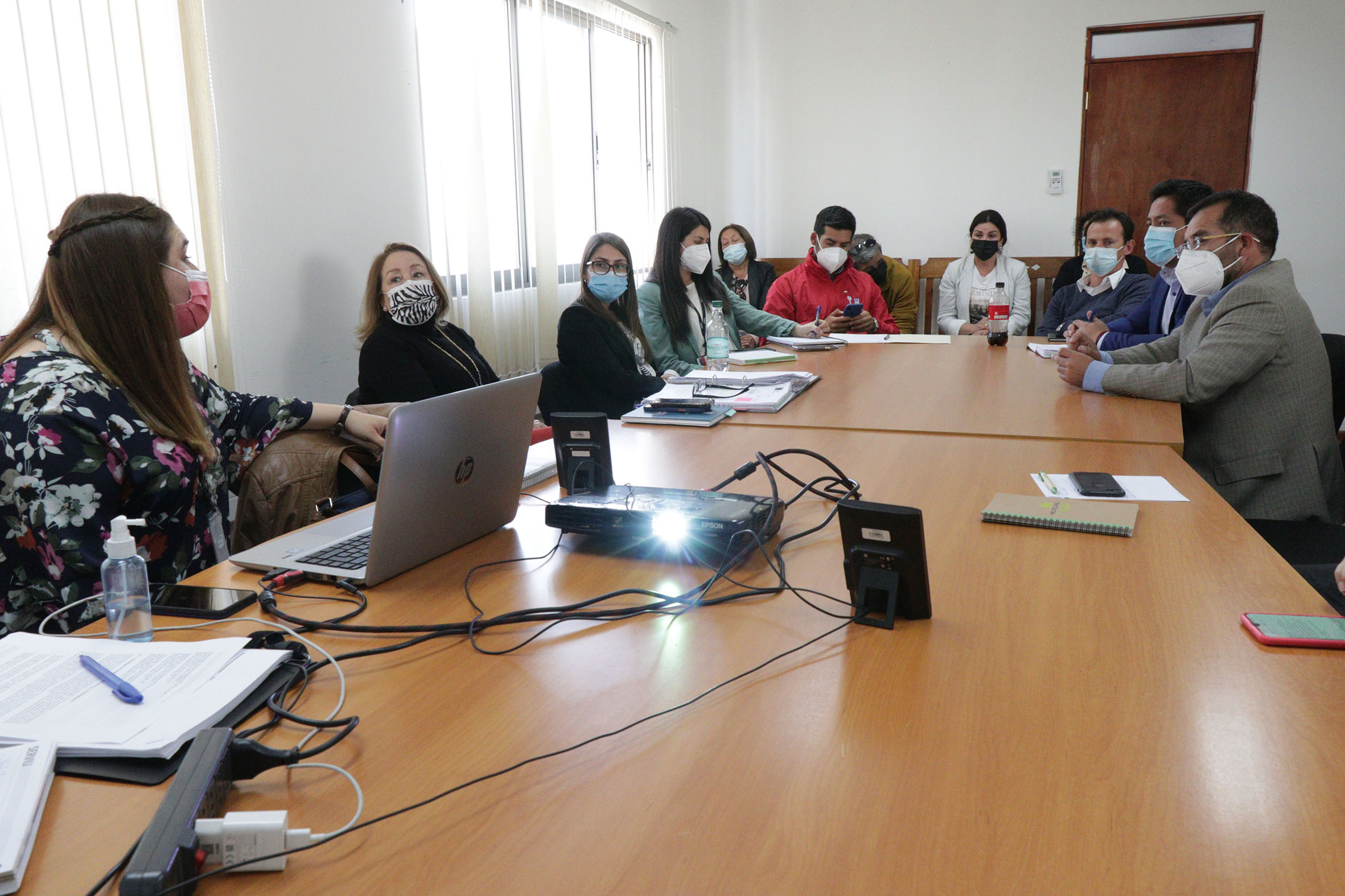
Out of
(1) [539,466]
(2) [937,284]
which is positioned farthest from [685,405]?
(2) [937,284]

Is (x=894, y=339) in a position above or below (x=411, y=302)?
below

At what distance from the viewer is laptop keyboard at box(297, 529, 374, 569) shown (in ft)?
4.09

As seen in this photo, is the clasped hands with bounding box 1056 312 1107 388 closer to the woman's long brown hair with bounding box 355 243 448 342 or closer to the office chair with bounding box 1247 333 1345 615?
the office chair with bounding box 1247 333 1345 615

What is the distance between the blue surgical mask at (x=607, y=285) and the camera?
10.3ft

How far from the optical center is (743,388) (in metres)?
2.52

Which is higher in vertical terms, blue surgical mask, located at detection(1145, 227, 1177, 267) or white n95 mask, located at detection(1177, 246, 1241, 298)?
blue surgical mask, located at detection(1145, 227, 1177, 267)

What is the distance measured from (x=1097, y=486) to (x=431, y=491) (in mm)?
1063

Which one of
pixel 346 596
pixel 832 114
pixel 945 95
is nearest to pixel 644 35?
pixel 832 114

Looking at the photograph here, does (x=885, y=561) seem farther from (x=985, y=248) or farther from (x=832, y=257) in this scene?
(x=985, y=248)

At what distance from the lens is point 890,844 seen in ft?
2.23

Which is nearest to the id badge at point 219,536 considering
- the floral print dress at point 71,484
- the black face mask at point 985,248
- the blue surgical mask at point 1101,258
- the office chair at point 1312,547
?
the floral print dress at point 71,484

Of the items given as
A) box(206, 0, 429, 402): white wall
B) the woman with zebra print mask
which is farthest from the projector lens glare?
box(206, 0, 429, 402): white wall

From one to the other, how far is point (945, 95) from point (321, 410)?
4834 millimetres

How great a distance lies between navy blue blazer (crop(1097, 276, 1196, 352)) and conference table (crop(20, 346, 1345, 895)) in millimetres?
2207
